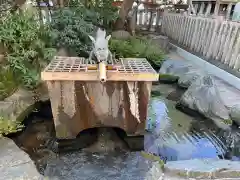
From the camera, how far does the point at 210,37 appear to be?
572 centimetres

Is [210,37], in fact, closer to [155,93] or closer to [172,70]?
[172,70]

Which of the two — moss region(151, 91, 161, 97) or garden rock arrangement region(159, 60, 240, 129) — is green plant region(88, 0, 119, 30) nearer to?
moss region(151, 91, 161, 97)

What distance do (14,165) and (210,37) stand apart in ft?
17.7

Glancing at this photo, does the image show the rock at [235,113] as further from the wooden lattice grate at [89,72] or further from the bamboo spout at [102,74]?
the bamboo spout at [102,74]

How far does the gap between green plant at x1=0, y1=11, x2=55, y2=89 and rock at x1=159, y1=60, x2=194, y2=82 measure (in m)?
2.72

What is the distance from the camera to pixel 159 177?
2.15 meters

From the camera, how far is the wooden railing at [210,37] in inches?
189

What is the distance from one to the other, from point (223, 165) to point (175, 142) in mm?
944

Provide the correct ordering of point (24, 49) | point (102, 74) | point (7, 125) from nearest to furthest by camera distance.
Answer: point (102, 74)
point (7, 125)
point (24, 49)

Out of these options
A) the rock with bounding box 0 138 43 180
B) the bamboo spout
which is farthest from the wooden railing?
the rock with bounding box 0 138 43 180

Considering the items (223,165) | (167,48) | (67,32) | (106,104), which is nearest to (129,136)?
(106,104)

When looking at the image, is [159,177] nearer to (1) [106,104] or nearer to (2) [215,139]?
(1) [106,104]

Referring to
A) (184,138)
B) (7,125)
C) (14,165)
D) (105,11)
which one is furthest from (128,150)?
(105,11)

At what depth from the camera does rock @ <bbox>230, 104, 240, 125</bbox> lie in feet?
11.0
